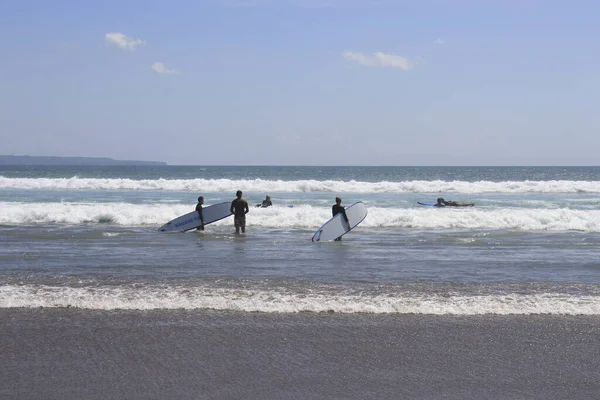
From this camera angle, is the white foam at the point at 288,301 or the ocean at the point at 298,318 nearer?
the ocean at the point at 298,318

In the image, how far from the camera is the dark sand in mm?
4945

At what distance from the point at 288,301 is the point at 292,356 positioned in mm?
2102

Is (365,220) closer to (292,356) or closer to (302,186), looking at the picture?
(292,356)

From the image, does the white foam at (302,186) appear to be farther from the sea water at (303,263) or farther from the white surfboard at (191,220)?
the white surfboard at (191,220)

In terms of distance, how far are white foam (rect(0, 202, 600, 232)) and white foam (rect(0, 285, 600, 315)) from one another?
1094cm

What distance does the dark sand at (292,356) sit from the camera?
495 cm

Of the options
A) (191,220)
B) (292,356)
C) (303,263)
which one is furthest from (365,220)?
(292,356)

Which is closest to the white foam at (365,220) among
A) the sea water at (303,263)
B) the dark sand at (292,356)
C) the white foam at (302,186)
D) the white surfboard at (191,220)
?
the sea water at (303,263)

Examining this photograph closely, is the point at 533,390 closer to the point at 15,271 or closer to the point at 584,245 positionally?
the point at 15,271

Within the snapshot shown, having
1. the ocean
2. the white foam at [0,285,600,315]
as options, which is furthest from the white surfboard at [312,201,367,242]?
the white foam at [0,285,600,315]

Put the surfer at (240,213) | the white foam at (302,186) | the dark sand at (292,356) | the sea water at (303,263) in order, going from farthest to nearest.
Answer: the white foam at (302,186)
the surfer at (240,213)
the sea water at (303,263)
the dark sand at (292,356)

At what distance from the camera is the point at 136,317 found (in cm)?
713

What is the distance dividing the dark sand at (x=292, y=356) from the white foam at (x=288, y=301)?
29cm

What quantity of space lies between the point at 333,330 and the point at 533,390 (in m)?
2.27
